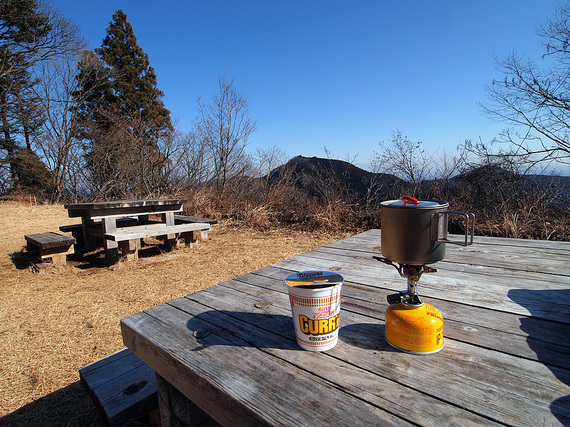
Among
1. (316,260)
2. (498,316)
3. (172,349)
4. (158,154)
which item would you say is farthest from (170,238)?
(158,154)

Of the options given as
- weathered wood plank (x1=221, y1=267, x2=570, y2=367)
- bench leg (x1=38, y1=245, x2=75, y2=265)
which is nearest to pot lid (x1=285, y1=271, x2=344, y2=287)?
weathered wood plank (x1=221, y1=267, x2=570, y2=367)

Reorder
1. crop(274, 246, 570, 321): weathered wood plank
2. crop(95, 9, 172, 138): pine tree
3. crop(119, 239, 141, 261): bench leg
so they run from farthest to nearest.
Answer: crop(95, 9, 172, 138): pine tree
crop(119, 239, 141, 261): bench leg
crop(274, 246, 570, 321): weathered wood plank

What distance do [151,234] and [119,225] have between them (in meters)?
1.14

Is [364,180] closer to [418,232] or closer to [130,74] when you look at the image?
[418,232]

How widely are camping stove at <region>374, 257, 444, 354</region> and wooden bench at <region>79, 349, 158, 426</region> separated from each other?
1078 mm

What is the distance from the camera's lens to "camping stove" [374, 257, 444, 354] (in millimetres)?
692

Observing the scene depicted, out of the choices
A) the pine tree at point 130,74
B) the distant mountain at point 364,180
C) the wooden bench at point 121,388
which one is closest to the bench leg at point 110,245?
the wooden bench at point 121,388

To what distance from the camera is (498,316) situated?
885mm

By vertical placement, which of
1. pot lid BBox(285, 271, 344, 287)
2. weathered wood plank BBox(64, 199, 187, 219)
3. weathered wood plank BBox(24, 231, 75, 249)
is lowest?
weathered wood plank BBox(24, 231, 75, 249)

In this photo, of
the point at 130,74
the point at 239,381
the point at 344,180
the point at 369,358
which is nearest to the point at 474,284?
the point at 369,358

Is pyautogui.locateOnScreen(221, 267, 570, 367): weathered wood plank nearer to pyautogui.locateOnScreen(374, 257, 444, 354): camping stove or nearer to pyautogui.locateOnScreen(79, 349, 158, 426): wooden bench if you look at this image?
pyautogui.locateOnScreen(374, 257, 444, 354): camping stove

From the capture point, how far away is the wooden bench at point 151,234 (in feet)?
11.8

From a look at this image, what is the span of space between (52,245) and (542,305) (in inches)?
159

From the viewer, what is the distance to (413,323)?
2.27 ft
